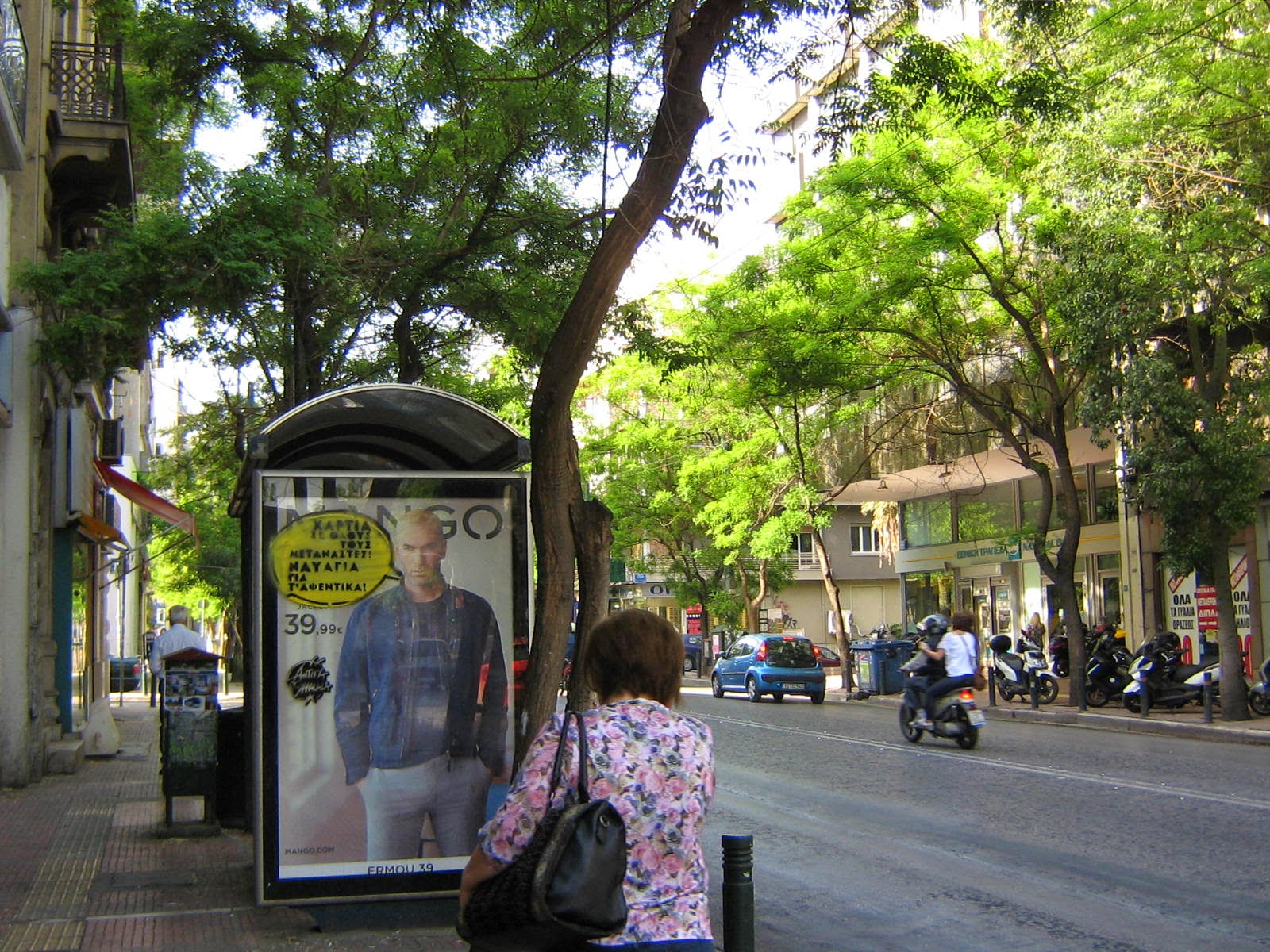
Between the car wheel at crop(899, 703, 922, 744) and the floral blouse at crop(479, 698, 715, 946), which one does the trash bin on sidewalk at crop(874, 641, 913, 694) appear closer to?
the car wheel at crop(899, 703, 922, 744)

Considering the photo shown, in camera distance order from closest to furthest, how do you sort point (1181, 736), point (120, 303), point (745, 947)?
point (745, 947) → point (120, 303) → point (1181, 736)

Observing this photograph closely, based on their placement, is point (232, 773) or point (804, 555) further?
point (804, 555)

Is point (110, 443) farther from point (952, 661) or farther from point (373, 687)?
point (373, 687)

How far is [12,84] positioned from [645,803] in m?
12.5

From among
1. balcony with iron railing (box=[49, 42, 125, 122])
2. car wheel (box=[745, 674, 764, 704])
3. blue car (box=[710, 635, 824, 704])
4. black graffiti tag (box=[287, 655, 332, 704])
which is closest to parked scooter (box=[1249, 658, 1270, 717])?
blue car (box=[710, 635, 824, 704])

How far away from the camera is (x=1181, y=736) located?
19.0 metres

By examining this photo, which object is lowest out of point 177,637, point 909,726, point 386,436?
point 909,726

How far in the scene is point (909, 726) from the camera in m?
17.6

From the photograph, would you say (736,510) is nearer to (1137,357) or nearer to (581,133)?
(1137,357)

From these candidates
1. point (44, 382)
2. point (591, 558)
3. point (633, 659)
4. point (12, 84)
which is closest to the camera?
point (633, 659)

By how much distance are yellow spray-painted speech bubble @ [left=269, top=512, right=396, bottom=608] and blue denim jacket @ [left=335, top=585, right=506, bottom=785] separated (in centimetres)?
13

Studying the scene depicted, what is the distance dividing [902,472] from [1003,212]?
40.8ft

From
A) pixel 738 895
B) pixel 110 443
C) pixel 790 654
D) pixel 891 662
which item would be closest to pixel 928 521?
pixel 891 662

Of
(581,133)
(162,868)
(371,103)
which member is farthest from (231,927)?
(371,103)
